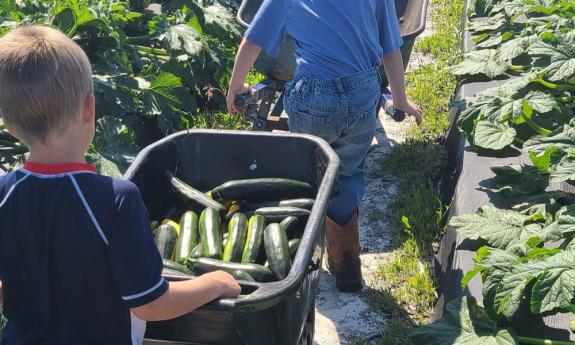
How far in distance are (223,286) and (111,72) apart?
3.01m

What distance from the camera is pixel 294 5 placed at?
3770 mm

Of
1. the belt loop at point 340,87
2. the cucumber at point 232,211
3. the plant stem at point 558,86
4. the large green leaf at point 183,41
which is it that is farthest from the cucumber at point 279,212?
the large green leaf at point 183,41

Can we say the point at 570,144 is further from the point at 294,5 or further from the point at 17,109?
the point at 17,109

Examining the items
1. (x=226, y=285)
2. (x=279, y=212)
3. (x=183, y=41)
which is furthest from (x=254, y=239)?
(x=183, y=41)

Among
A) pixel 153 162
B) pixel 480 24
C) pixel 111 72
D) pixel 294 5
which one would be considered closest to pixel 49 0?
pixel 111 72

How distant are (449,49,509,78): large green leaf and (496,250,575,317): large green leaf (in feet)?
6.35

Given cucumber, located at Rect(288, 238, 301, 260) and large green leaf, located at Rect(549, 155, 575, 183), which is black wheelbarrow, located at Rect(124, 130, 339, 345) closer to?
cucumber, located at Rect(288, 238, 301, 260)

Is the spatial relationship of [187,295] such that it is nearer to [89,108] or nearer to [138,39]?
[89,108]

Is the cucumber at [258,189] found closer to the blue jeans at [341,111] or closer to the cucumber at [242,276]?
the blue jeans at [341,111]

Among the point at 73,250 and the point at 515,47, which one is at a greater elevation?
the point at 515,47

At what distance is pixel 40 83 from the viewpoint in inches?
74.2

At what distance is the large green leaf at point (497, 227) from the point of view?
10.4 feet

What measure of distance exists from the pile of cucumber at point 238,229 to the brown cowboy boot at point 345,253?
2.88 feet

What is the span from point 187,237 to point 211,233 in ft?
0.30
